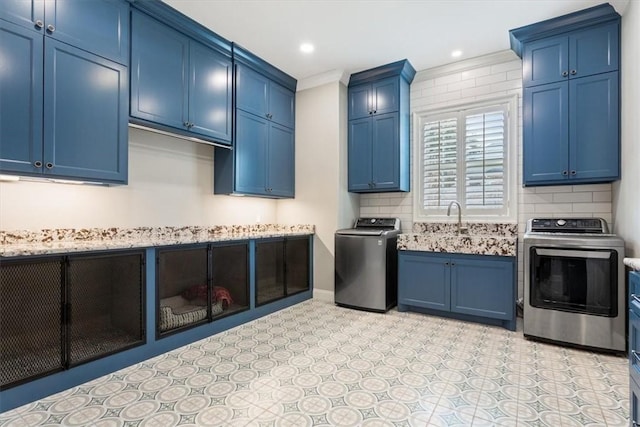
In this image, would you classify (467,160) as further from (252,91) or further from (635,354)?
(635,354)

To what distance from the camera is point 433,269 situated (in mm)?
3510

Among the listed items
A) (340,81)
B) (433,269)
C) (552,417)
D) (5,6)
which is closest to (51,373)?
(5,6)

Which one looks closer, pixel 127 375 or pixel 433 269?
pixel 127 375

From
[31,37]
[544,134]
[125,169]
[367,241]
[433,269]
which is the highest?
[31,37]

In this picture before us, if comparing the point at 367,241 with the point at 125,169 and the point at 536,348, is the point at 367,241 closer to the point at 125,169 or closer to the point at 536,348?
the point at 536,348

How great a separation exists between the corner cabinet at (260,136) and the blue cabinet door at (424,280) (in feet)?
5.77

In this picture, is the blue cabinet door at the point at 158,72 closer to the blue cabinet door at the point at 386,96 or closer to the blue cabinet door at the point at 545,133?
the blue cabinet door at the point at 386,96

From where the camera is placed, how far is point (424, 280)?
3.56m

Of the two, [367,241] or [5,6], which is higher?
[5,6]

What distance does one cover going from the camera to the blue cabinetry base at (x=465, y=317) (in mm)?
3160

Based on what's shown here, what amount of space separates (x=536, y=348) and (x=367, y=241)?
179cm

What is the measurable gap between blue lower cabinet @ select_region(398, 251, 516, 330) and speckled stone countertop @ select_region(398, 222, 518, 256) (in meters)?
0.06

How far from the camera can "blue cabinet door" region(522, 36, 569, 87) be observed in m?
3.05

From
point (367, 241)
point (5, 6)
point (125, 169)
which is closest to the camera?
point (5, 6)
